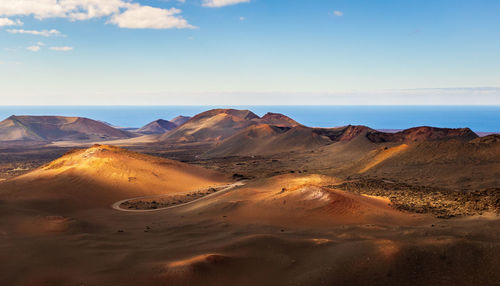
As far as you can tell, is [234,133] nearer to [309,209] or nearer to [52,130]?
[52,130]

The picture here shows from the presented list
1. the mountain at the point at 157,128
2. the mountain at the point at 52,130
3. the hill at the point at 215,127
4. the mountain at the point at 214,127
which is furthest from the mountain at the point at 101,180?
the mountain at the point at 157,128

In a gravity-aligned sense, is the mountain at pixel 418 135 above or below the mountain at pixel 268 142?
above

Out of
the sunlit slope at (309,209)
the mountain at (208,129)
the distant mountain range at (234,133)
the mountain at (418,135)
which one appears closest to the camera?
the sunlit slope at (309,209)

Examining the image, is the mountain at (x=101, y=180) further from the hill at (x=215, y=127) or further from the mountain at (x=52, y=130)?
the mountain at (x=52, y=130)

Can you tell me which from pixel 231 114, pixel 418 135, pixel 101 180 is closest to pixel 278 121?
pixel 231 114

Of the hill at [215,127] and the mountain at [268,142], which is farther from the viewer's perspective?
the hill at [215,127]

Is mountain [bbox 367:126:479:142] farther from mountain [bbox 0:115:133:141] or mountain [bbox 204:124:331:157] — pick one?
mountain [bbox 0:115:133:141]

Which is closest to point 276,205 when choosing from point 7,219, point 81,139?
point 7,219
